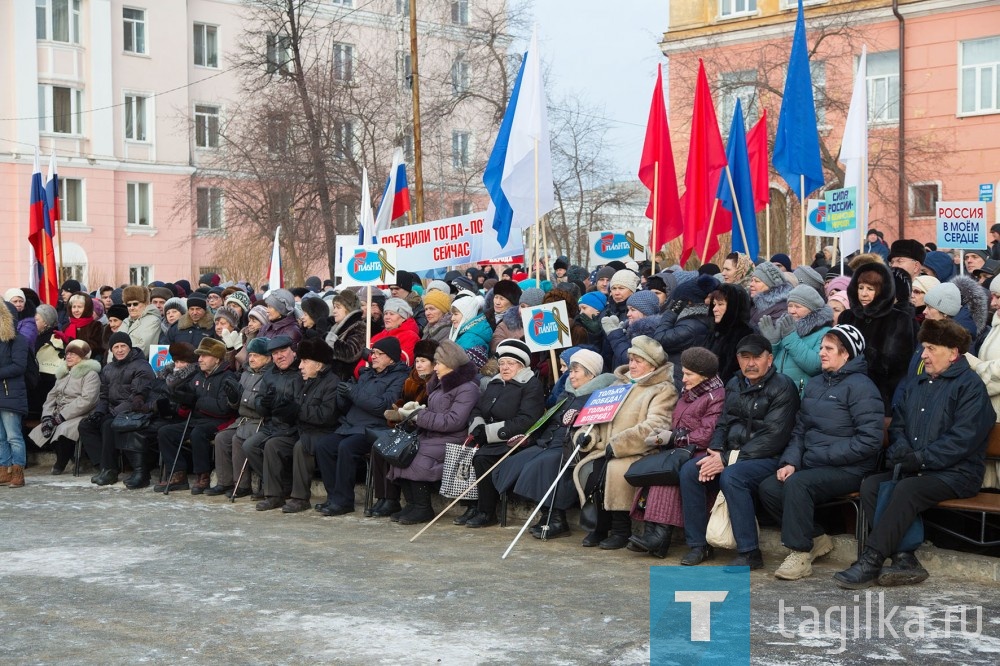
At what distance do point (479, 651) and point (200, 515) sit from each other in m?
5.29

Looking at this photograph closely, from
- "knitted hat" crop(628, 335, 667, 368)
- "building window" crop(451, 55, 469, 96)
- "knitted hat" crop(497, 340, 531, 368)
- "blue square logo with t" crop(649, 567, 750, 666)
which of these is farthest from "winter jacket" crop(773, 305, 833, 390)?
"building window" crop(451, 55, 469, 96)

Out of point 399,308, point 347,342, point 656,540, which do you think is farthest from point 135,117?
point 656,540

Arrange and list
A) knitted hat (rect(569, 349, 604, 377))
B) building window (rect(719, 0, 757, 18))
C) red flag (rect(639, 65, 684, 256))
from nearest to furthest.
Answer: knitted hat (rect(569, 349, 604, 377)) → red flag (rect(639, 65, 684, 256)) → building window (rect(719, 0, 757, 18))

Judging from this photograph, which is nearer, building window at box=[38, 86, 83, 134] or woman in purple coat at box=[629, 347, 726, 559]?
woman in purple coat at box=[629, 347, 726, 559]

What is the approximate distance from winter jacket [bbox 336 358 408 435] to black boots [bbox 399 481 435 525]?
79 cm

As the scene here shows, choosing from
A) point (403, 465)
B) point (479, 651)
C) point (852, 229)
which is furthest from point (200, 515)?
point (852, 229)

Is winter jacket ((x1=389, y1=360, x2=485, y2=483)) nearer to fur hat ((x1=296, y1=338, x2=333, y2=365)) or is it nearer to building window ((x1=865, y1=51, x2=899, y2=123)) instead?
fur hat ((x1=296, y1=338, x2=333, y2=365))

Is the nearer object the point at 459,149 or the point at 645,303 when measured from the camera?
the point at 645,303

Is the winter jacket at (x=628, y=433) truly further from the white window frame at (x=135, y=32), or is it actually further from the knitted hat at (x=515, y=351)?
the white window frame at (x=135, y=32)

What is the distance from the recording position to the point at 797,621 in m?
7.42

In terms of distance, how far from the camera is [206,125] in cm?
4703

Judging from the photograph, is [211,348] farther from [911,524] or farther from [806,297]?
[911,524]

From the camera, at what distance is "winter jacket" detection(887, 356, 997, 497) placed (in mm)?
8242

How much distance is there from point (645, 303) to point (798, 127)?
14.5 ft
